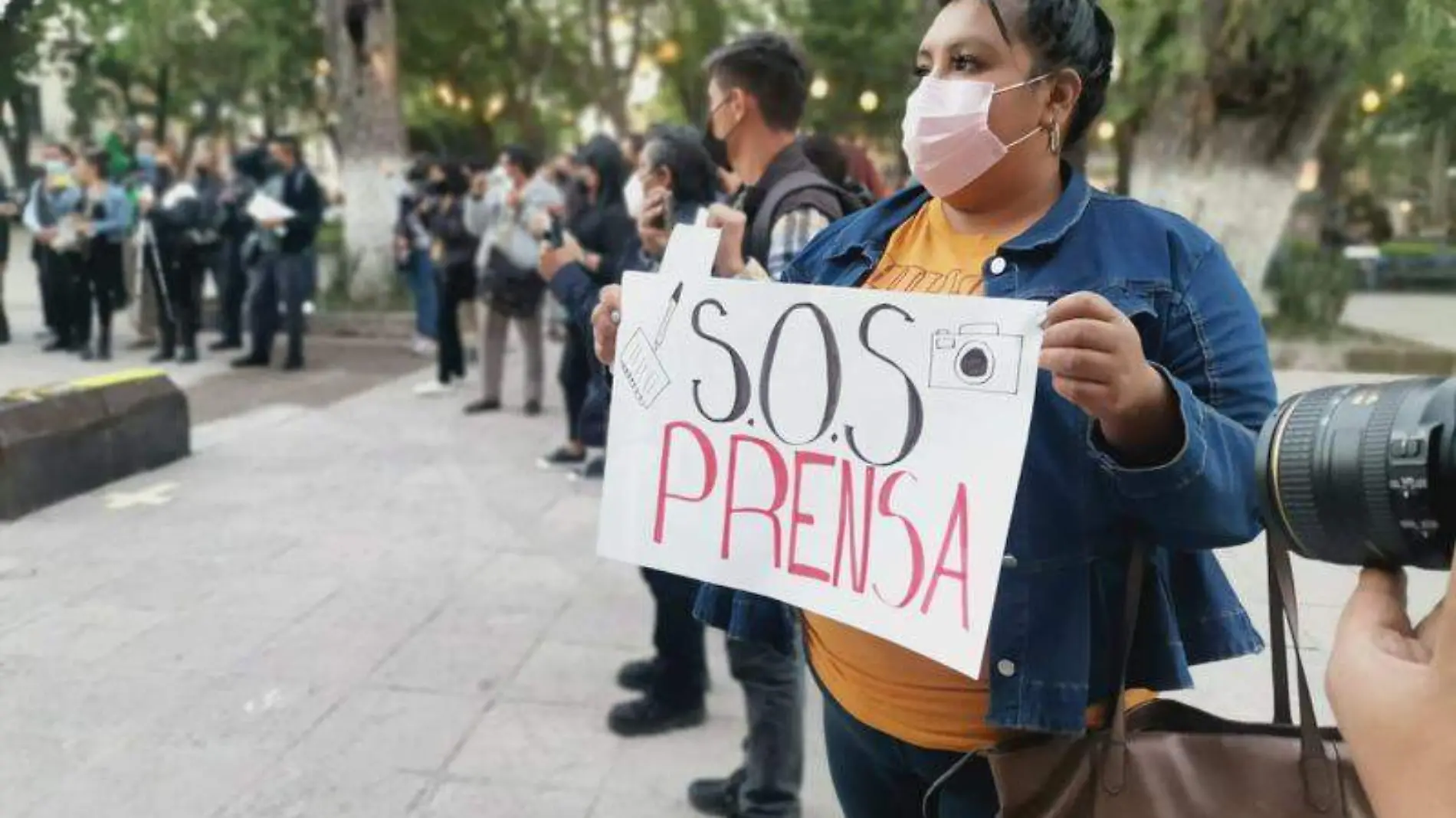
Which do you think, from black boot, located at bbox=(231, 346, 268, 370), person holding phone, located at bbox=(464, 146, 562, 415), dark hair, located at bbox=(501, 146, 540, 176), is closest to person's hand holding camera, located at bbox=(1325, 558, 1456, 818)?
person holding phone, located at bbox=(464, 146, 562, 415)

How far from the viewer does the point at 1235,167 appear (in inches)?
438

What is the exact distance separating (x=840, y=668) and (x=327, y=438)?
6633mm

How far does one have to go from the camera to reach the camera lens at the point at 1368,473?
1.02 metres

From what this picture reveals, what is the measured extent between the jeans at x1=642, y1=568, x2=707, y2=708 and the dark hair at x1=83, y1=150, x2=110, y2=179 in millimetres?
8674

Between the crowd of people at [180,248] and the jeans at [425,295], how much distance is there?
0.92m

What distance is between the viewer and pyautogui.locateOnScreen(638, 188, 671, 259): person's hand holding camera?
3.06 metres

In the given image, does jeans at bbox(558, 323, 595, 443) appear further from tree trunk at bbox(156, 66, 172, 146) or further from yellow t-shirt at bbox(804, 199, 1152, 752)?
tree trunk at bbox(156, 66, 172, 146)

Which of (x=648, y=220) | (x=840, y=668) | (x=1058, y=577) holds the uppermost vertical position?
(x=648, y=220)

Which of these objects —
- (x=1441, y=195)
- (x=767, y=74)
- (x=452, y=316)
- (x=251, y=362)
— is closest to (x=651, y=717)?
(x=767, y=74)

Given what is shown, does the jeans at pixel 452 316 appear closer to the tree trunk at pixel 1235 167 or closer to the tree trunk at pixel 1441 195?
the tree trunk at pixel 1235 167

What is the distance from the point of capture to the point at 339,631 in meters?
4.56

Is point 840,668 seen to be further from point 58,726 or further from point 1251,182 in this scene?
point 1251,182

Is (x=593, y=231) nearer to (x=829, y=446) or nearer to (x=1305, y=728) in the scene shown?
(x=829, y=446)

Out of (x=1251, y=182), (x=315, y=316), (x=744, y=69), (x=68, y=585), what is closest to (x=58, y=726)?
(x=68, y=585)
